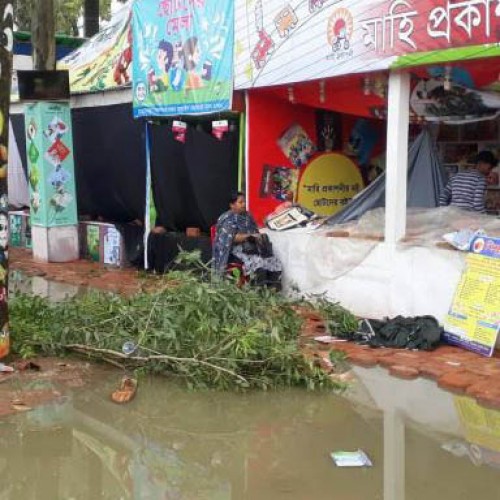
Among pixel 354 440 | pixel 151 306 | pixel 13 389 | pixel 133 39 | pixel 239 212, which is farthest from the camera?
pixel 133 39

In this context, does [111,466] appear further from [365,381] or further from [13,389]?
[365,381]

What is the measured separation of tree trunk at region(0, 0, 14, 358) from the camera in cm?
586

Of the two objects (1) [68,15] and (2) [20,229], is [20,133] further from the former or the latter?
(1) [68,15]

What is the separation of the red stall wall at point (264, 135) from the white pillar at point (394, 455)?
A: 15.1ft

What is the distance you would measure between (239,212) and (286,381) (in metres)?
3.55

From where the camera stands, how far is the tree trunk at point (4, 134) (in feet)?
19.2

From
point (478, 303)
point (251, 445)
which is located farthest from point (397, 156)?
point (251, 445)

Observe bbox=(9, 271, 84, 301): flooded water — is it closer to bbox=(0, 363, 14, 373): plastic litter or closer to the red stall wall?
the red stall wall

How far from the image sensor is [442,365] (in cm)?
613

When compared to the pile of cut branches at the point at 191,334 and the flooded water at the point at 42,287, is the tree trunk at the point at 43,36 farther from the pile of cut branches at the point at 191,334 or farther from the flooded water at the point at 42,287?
the pile of cut branches at the point at 191,334

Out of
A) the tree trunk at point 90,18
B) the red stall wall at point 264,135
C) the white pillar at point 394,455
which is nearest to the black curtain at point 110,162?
the red stall wall at point 264,135

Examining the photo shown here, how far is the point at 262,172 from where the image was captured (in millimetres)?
9383

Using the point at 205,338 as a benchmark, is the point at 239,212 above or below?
above

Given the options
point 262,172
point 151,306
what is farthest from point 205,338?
point 262,172
